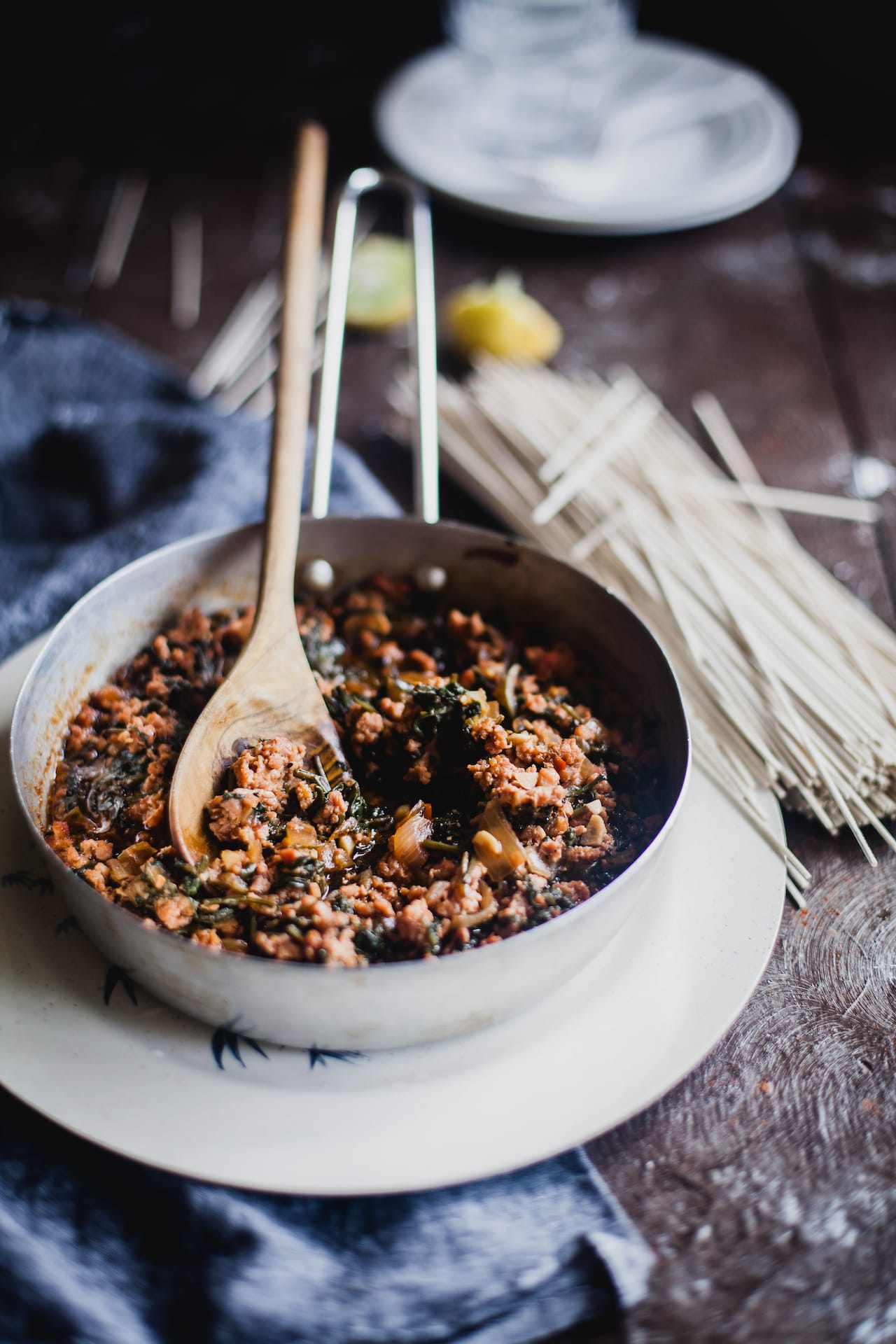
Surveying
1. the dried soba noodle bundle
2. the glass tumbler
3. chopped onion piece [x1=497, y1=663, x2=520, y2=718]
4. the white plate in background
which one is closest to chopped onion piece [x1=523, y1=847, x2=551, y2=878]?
chopped onion piece [x1=497, y1=663, x2=520, y2=718]

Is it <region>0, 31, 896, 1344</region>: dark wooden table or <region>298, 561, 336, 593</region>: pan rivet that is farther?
<region>298, 561, 336, 593</region>: pan rivet

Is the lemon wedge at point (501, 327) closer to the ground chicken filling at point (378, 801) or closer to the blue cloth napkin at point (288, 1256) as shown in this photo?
the ground chicken filling at point (378, 801)

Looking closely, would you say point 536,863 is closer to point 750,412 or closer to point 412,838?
point 412,838

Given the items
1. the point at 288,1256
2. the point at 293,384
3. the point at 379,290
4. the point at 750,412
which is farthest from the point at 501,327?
the point at 288,1256

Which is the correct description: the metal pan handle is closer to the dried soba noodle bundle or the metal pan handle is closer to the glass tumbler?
the dried soba noodle bundle

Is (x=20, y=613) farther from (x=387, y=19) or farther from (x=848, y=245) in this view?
(x=387, y=19)

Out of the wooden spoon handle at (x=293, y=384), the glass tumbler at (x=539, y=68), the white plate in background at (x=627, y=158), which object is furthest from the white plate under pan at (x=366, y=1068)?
the glass tumbler at (x=539, y=68)
